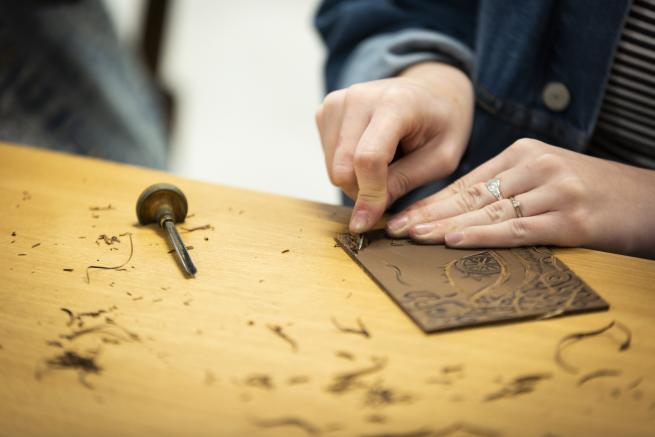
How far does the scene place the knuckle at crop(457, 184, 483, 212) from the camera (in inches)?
36.4

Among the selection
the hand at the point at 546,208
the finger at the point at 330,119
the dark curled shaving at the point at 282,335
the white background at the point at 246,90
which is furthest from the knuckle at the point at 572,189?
the white background at the point at 246,90

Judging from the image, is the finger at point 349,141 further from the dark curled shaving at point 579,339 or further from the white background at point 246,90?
the white background at point 246,90

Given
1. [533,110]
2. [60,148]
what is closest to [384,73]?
[533,110]

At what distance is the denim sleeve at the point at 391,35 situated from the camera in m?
1.19

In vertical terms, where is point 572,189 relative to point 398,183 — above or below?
below

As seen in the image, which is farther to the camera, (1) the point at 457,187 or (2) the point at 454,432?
(1) the point at 457,187

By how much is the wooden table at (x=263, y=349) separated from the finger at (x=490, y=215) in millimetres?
82

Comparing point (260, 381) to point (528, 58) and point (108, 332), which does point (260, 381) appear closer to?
point (108, 332)

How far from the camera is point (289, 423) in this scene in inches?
22.6

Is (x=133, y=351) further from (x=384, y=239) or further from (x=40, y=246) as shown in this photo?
(x=384, y=239)

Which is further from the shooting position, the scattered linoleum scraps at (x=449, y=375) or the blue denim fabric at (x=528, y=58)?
the blue denim fabric at (x=528, y=58)

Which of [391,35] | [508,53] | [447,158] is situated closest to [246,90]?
[391,35]

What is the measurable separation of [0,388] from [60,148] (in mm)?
1278

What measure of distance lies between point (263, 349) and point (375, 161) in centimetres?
33
